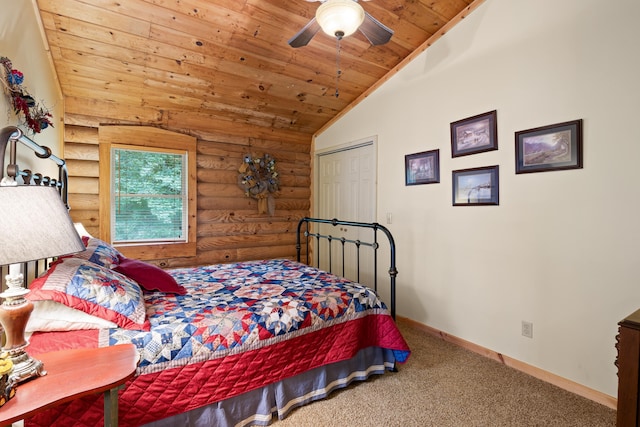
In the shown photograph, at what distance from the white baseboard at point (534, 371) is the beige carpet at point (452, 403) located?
5cm

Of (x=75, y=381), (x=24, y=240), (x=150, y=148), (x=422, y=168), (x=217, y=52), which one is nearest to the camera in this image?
(x=24, y=240)

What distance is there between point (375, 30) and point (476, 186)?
58.9 inches

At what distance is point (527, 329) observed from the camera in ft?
7.83

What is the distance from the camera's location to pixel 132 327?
4.84ft

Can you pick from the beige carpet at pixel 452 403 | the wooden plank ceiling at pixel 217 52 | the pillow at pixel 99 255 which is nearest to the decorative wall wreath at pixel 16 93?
the pillow at pixel 99 255

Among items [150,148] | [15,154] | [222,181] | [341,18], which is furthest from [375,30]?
[150,148]

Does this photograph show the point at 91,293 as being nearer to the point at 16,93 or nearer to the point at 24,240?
the point at 24,240

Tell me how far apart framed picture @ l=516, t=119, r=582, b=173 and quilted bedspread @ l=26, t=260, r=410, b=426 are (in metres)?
1.52

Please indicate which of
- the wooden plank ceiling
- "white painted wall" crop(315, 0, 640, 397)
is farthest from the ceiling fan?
"white painted wall" crop(315, 0, 640, 397)

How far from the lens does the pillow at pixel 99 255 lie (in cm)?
187

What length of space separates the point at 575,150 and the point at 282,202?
3.23 meters

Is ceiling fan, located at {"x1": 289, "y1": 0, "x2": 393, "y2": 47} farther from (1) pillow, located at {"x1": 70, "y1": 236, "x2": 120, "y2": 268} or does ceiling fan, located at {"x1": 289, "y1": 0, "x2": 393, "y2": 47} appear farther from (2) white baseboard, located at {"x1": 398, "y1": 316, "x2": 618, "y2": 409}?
(2) white baseboard, located at {"x1": 398, "y1": 316, "x2": 618, "y2": 409}

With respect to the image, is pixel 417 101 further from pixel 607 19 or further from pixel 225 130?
pixel 225 130

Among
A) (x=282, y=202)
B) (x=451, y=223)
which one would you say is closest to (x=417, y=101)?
(x=451, y=223)
